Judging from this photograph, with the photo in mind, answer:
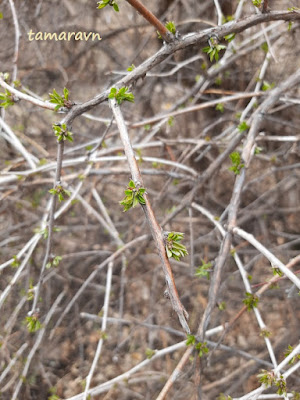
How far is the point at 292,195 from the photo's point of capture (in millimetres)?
2682

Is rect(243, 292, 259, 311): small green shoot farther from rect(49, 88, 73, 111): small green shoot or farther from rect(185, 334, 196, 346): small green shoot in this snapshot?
rect(49, 88, 73, 111): small green shoot

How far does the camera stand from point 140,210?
2.62m

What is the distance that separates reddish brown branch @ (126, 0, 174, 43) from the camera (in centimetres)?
96

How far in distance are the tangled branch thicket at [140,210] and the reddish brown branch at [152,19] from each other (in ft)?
2.82

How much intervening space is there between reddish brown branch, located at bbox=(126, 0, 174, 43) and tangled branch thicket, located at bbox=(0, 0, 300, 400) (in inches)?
33.8

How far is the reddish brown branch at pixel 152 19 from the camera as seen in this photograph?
0.96 m

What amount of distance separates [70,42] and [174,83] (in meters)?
0.74

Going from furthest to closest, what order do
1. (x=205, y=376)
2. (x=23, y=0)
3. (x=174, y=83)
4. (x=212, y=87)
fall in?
(x=174, y=83), (x=212, y=87), (x=23, y=0), (x=205, y=376)

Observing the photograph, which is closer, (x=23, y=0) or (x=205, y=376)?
(x=205, y=376)

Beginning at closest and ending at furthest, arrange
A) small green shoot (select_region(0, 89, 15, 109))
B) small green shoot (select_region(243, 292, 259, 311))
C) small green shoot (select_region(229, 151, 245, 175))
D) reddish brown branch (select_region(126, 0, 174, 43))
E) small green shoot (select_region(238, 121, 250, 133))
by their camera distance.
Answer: reddish brown branch (select_region(126, 0, 174, 43)) → small green shoot (select_region(0, 89, 15, 109)) → small green shoot (select_region(243, 292, 259, 311)) → small green shoot (select_region(229, 151, 245, 175)) → small green shoot (select_region(238, 121, 250, 133))

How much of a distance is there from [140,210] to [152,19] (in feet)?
5.50

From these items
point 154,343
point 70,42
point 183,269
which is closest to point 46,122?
point 70,42

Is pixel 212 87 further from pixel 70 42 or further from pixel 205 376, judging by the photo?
pixel 205 376

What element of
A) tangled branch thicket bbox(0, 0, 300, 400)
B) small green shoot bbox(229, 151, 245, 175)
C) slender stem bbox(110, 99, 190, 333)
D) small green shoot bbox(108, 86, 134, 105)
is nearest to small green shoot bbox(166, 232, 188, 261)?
slender stem bbox(110, 99, 190, 333)
